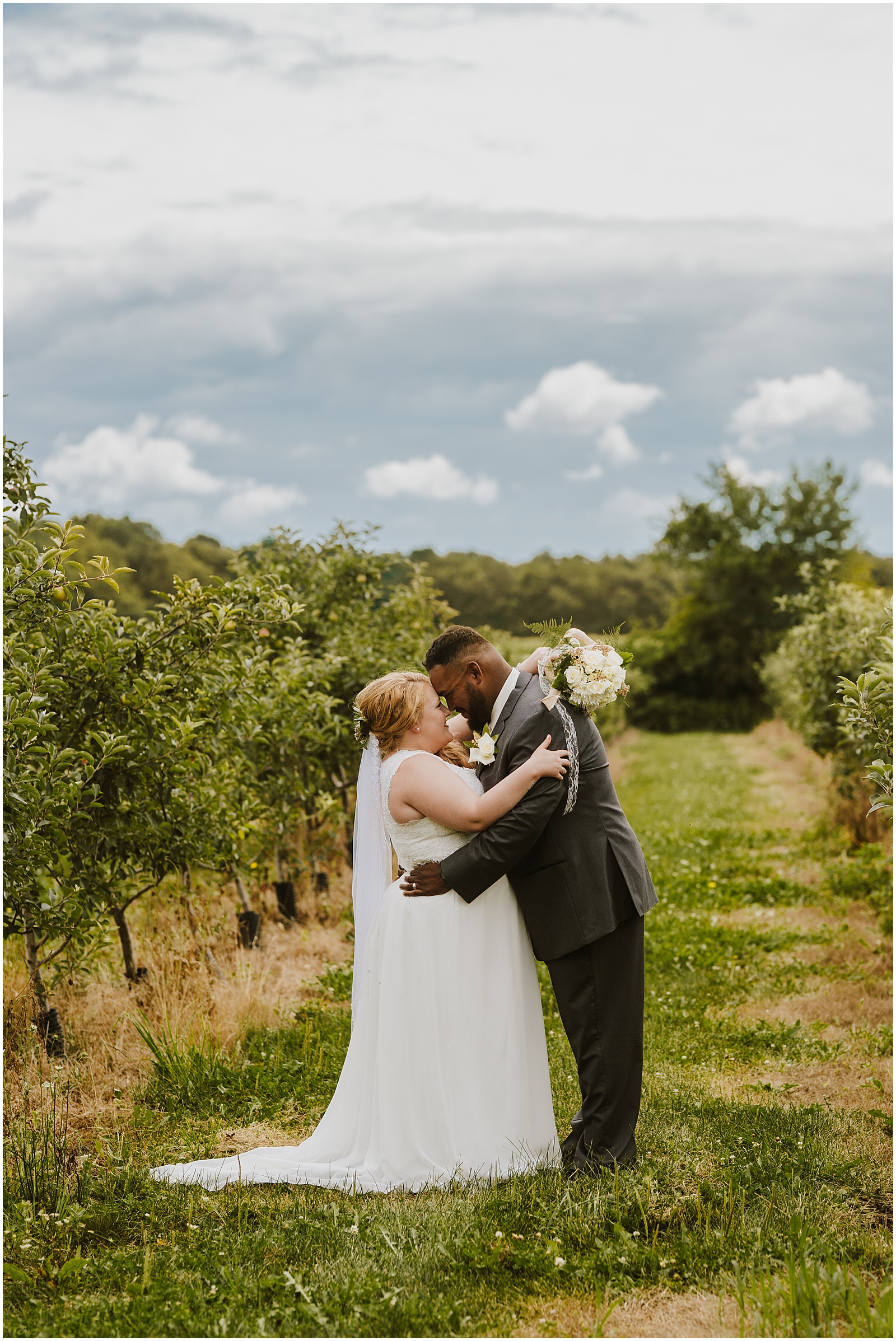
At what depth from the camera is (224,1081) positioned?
17.7 ft

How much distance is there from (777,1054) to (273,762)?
478 centimetres

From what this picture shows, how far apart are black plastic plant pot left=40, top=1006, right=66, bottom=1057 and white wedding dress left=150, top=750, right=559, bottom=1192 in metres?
1.74

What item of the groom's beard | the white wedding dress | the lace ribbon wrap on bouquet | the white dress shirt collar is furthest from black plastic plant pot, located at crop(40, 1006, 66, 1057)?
the lace ribbon wrap on bouquet

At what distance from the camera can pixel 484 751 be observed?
4.35 meters

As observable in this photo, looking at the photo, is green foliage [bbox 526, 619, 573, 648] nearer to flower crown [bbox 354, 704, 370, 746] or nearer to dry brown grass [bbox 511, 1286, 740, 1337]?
flower crown [bbox 354, 704, 370, 746]

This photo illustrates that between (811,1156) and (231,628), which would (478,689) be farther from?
(811,1156)

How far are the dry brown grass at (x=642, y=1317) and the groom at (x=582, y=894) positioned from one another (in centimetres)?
88

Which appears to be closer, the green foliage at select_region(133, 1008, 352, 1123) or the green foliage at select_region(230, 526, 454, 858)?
the green foliage at select_region(133, 1008, 352, 1123)

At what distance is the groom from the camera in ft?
13.9

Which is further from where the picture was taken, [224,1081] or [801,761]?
[801,761]

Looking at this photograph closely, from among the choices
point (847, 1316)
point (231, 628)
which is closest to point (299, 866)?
point (231, 628)

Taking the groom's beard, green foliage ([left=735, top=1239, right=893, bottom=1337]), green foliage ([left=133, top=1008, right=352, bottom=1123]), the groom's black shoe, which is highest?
the groom's beard

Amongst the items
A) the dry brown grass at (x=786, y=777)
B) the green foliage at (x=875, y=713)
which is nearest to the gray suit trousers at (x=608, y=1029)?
the green foliage at (x=875, y=713)

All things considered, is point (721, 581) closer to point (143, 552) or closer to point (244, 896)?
point (143, 552)
